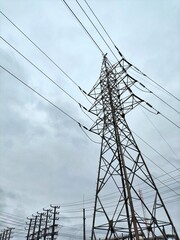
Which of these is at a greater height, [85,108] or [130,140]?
[85,108]

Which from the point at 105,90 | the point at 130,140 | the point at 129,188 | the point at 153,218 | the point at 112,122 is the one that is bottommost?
the point at 153,218

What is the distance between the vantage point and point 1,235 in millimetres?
56125

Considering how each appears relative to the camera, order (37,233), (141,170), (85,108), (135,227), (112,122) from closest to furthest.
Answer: (135,227), (141,170), (112,122), (85,108), (37,233)

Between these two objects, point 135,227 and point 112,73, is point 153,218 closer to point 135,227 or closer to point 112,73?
point 135,227

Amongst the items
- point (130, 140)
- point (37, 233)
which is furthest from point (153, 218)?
point (37, 233)

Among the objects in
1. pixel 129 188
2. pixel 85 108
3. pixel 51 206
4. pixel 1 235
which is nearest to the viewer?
pixel 129 188

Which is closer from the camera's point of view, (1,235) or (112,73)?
(112,73)

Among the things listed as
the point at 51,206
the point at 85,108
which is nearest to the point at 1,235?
the point at 51,206

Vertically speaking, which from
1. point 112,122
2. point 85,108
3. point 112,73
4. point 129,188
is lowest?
point 129,188

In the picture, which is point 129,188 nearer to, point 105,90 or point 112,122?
point 112,122

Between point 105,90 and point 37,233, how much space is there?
135ft

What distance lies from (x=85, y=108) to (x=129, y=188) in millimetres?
6050

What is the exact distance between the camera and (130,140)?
36.8 ft

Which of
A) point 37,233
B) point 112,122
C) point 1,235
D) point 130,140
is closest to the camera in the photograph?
point 130,140
